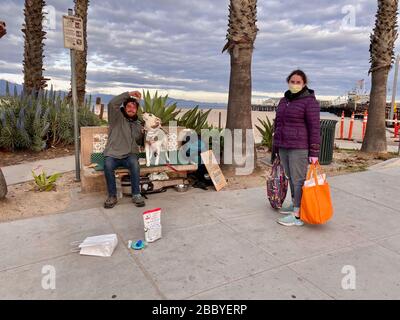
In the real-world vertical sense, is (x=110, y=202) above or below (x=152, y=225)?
below

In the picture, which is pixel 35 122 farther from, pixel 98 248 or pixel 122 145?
pixel 98 248

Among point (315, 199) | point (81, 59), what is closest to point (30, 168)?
point (315, 199)

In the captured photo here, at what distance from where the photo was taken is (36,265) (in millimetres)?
3029

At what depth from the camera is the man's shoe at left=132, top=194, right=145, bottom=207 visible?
465 cm

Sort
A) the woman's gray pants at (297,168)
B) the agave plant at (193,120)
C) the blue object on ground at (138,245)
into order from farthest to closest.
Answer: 1. the agave plant at (193,120)
2. the woman's gray pants at (297,168)
3. the blue object on ground at (138,245)

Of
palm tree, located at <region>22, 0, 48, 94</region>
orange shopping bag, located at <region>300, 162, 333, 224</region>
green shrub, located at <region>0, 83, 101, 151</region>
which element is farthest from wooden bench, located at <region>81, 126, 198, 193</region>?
palm tree, located at <region>22, 0, 48, 94</region>

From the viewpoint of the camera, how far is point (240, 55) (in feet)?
19.8

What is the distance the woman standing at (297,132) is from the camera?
382 centimetres

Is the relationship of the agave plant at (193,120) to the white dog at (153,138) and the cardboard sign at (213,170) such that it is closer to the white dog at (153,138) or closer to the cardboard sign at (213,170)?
the cardboard sign at (213,170)

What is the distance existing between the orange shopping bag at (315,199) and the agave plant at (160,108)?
3.32m

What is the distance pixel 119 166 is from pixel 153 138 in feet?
2.22

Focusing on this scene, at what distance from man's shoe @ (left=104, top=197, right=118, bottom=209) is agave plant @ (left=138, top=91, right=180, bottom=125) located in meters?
2.10

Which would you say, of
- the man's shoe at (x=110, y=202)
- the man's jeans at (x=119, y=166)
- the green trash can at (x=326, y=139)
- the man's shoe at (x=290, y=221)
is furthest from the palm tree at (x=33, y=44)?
the man's shoe at (x=290, y=221)

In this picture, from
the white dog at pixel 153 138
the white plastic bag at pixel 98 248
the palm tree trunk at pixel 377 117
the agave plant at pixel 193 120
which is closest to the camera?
the white plastic bag at pixel 98 248
